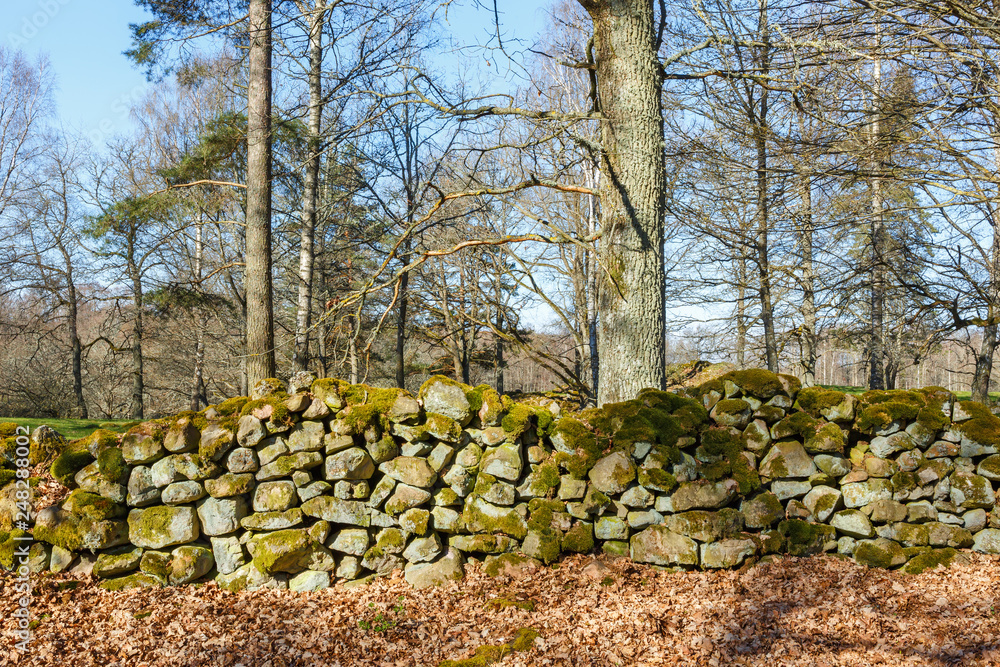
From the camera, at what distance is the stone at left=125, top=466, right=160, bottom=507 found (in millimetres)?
3994

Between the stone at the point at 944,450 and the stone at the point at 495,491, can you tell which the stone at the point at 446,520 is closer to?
the stone at the point at 495,491

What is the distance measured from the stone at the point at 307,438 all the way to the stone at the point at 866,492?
157 inches

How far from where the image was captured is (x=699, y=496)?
4152 millimetres

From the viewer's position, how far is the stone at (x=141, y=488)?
399 cm

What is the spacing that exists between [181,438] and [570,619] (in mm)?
2952

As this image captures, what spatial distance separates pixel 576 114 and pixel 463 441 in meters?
2.83

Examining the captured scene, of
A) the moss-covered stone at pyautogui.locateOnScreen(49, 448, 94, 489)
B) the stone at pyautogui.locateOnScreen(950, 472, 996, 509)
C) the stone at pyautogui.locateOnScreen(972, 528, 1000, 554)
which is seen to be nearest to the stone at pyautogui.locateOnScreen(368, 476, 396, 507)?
the moss-covered stone at pyautogui.locateOnScreen(49, 448, 94, 489)

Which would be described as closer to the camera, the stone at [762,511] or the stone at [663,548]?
the stone at [663,548]

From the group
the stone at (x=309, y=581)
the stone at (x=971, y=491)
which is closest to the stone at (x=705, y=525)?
the stone at (x=971, y=491)

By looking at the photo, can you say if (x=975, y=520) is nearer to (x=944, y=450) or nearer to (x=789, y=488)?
(x=944, y=450)

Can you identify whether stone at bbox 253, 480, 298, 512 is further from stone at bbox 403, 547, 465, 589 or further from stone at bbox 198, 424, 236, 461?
stone at bbox 403, 547, 465, 589

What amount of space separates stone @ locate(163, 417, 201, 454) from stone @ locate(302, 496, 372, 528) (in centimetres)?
92

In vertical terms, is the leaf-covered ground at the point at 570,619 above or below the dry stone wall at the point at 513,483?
below
